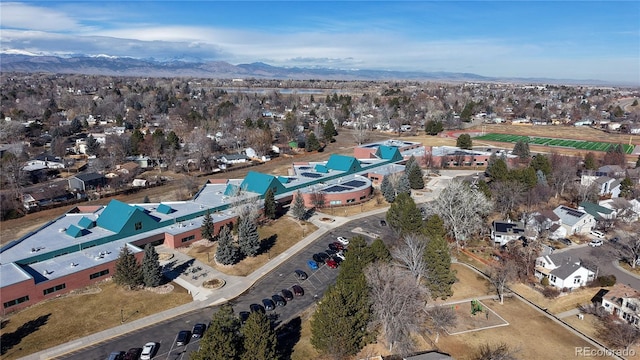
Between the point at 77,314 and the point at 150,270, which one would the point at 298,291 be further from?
the point at 77,314

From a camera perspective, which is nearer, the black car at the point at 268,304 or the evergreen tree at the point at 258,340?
the evergreen tree at the point at 258,340

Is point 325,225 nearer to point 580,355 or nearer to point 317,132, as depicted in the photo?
point 580,355

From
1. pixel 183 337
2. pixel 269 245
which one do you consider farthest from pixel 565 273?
pixel 183 337

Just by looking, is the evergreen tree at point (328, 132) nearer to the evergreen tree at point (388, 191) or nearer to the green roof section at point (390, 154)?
the green roof section at point (390, 154)

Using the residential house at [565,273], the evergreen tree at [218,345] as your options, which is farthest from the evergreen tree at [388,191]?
the evergreen tree at [218,345]

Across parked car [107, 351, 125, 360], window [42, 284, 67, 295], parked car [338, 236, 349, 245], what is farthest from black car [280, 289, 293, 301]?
window [42, 284, 67, 295]

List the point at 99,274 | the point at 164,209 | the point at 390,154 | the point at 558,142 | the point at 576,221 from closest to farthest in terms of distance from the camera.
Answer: the point at 99,274
the point at 576,221
the point at 164,209
the point at 390,154
the point at 558,142

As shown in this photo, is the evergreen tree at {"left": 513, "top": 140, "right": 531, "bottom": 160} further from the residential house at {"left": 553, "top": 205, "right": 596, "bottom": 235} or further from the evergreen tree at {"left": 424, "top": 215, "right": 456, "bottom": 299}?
the evergreen tree at {"left": 424, "top": 215, "right": 456, "bottom": 299}
